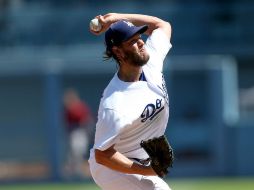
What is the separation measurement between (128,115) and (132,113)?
0.05 m

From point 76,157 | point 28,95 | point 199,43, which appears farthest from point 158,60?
point 199,43

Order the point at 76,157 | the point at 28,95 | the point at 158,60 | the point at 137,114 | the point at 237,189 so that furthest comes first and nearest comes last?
the point at 28,95 < the point at 76,157 < the point at 237,189 < the point at 158,60 < the point at 137,114

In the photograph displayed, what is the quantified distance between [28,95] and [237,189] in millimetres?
6230

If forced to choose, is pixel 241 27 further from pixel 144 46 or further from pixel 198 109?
pixel 144 46

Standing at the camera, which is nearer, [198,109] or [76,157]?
[76,157]

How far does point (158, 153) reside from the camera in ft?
22.0

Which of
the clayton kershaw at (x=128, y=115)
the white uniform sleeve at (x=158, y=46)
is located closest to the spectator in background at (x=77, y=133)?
the white uniform sleeve at (x=158, y=46)

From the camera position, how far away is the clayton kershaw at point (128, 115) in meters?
6.64

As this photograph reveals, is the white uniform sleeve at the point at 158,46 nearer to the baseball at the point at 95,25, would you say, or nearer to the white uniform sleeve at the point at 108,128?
the baseball at the point at 95,25

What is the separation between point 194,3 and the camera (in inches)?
941

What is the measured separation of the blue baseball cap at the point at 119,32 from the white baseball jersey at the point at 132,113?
285 millimetres

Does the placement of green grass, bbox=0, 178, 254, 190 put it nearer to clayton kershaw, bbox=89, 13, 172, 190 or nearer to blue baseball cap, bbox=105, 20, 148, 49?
clayton kershaw, bbox=89, 13, 172, 190

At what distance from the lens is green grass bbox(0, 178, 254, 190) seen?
1605 centimetres

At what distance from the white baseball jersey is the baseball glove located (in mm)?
172
